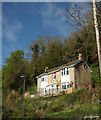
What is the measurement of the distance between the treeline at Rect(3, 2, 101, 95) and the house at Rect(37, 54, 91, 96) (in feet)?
4.55

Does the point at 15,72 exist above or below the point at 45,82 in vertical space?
above

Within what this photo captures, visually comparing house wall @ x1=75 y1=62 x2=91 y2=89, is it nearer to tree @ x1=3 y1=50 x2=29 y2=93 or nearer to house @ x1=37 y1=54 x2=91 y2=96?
house @ x1=37 y1=54 x2=91 y2=96

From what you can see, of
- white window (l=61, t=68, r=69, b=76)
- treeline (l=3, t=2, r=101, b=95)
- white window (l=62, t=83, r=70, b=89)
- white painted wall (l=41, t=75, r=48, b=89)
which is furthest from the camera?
treeline (l=3, t=2, r=101, b=95)

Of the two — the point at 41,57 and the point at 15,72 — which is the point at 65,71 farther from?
the point at 15,72

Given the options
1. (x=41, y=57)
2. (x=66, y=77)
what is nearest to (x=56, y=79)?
(x=66, y=77)

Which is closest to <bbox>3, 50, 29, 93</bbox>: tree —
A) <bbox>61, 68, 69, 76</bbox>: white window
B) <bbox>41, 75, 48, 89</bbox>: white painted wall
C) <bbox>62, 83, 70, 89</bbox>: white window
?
<bbox>41, 75, 48, 89</bbox>: white painted wall

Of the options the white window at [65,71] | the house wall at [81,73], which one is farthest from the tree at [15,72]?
the house wall at [81,73]

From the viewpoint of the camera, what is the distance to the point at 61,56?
648 inches

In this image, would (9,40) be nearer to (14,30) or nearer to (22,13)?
(14,30)

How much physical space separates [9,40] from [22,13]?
71.4 inches

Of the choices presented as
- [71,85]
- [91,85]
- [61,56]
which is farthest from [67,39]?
[91,85]

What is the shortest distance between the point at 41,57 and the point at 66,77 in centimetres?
483

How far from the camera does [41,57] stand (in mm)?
17000

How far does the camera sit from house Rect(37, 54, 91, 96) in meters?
12.4
